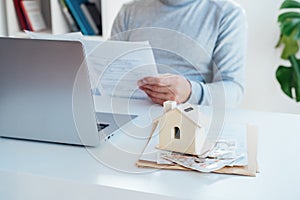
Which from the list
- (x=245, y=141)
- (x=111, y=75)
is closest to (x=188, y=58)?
(x=111, y=75)

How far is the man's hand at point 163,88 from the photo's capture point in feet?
4.04

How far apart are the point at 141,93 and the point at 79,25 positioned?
1226 millimetres

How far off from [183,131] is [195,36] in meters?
0.90

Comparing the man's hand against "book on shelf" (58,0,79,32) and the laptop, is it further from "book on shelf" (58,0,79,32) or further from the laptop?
"book on shelf" (58,0,79,32)

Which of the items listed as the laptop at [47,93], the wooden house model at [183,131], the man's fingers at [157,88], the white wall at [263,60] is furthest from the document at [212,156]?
the white wall at [263,60]

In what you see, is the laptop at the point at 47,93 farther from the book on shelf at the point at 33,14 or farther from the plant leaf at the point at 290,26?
the book on shelf at the point at 33,14

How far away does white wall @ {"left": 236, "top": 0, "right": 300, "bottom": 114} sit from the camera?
213cm

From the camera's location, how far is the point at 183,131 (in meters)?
0.81

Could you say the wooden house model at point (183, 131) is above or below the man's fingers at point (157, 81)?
above

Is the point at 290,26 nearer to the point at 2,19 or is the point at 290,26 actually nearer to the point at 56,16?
the point at 56,16

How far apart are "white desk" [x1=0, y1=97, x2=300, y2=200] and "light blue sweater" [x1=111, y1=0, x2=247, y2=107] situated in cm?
60

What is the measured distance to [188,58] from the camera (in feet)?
5.33

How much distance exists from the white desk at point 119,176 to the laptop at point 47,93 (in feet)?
0.10

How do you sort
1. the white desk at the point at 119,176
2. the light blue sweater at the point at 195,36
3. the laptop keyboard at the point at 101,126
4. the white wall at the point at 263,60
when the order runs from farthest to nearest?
the white wall at the point at 263,60, the light blue sweater at the point at 195,36, the laptop keyboard at the point at 101,126, the white desk at the point at 119,176
